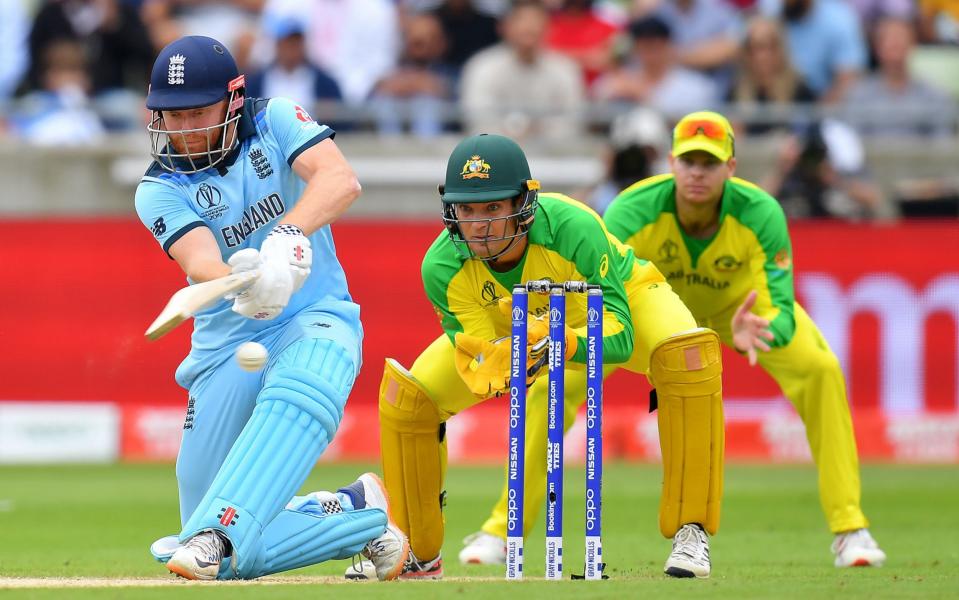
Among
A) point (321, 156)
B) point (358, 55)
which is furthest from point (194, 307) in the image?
point (358, 55)

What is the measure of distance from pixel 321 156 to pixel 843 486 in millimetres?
3247

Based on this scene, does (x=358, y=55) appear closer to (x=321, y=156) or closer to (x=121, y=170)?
(x=121, y=170)

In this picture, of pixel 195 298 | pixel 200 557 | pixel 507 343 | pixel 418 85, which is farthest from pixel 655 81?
pixel 200 557

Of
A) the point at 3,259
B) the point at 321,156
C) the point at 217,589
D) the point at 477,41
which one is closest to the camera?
the point at 217,589

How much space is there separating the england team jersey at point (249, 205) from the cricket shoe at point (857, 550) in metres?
2.66

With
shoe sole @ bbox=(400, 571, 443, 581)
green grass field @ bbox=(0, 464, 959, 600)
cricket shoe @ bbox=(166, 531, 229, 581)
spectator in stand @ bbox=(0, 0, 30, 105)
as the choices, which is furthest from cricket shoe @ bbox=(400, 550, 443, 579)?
spectator in stand @ bbox=(0, 0, 30, 105)

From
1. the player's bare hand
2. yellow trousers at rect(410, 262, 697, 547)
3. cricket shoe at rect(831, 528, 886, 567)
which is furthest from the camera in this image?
the player's bare hand

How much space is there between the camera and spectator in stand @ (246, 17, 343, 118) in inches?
556

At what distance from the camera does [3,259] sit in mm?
12773

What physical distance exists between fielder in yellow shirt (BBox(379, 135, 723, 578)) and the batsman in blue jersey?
377 millimetres

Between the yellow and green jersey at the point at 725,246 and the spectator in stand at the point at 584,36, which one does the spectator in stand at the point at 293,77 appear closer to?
the spectator in stand at the point at 584,36

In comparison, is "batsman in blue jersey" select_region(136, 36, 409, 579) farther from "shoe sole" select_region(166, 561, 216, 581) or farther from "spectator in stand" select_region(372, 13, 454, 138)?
"spectator in stand" select_region(372, 13, 454, 138)

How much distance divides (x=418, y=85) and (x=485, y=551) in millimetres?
7664

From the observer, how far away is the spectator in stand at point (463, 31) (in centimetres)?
1508
